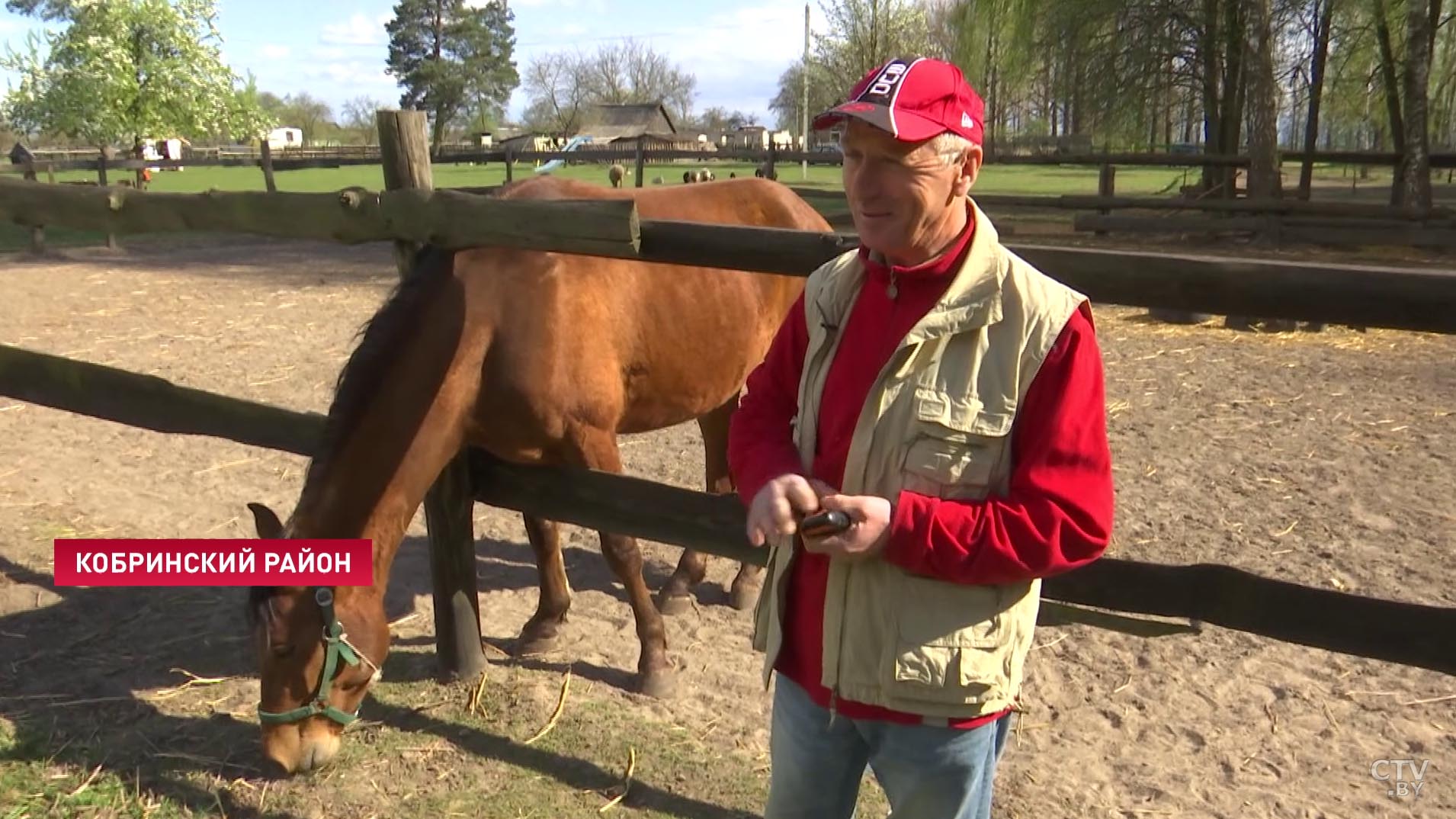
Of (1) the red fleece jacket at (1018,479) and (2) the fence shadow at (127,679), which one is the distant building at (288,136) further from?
(1) the red fleece jacket at (1018,479)

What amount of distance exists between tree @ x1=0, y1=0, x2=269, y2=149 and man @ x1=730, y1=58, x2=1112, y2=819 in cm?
5298

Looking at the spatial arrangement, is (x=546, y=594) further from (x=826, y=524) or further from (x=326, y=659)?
(x=826, y=524)

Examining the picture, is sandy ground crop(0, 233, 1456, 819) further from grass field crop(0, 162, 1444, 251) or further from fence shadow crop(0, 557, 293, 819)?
grass field crop(0, 162, 1444, 251)

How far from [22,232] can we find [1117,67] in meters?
20.4

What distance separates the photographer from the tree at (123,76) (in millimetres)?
44656

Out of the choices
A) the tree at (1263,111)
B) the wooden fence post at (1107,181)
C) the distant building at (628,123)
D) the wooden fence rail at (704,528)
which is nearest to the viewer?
the wooden fence rail at (704,528)

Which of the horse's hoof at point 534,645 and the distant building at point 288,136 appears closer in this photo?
the horse's hoof at point 534,645

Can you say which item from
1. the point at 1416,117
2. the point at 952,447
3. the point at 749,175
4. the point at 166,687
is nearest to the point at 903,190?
the point at 952,447

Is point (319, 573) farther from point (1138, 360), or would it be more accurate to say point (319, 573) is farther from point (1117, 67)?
point (1117, 67)

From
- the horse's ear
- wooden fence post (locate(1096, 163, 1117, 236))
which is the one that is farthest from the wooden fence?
wooden fence post (locate(1096, 163, 1117, 236))

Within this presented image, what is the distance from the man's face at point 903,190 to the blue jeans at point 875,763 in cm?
78

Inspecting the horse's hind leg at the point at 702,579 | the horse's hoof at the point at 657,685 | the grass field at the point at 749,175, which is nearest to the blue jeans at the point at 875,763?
the horse's hoof at the point at 657,685

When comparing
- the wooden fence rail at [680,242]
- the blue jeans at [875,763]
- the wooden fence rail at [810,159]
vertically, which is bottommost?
the blue jeans at [875,763]

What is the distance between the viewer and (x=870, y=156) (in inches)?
58.6
